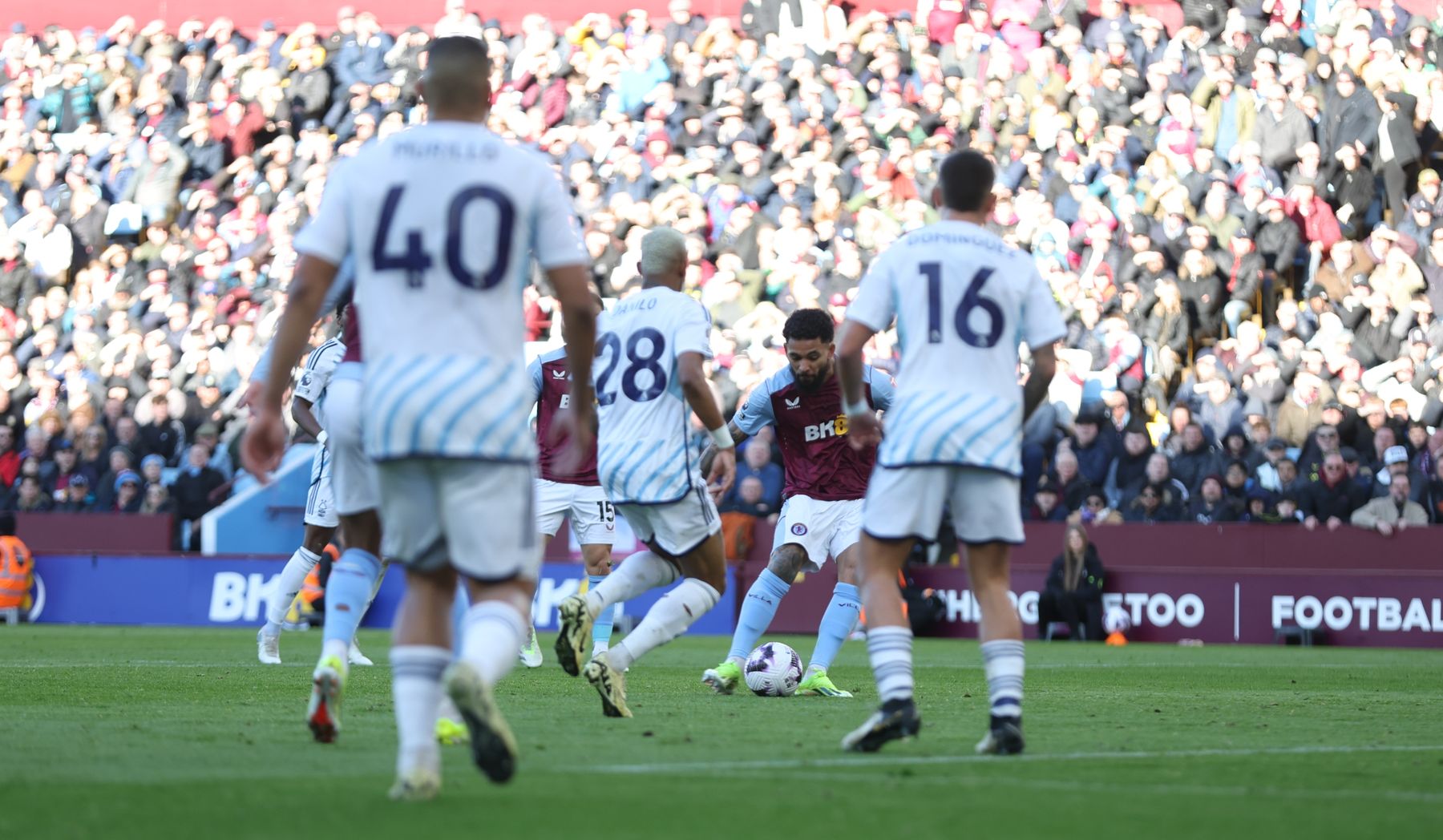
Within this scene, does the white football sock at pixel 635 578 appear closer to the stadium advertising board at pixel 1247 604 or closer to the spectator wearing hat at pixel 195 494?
the stadium advertising board at pixel 1247 604

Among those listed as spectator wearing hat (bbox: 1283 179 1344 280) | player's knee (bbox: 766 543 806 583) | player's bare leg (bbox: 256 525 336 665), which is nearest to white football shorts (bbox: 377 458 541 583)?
player's knee (bbox: 766 543 806 583)

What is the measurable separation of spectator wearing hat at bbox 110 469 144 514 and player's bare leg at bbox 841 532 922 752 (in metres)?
19.8

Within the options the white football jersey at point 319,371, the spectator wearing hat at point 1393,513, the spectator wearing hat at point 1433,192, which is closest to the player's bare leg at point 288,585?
the white football jersey at point 319,371

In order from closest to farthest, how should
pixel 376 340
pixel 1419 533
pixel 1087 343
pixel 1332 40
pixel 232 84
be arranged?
pixel 376 340, pixel 1419 533, pixel 1087 343, pixel 1332 40, pixel 232 84

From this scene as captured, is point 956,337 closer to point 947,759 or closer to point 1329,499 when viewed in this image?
point 947,759

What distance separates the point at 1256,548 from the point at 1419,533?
161cm

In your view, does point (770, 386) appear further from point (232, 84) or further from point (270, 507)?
point (232, 84)

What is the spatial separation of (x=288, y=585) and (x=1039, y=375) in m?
8.77

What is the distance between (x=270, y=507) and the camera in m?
25.8

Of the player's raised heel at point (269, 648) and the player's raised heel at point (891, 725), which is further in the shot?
the player's raised heel at point (269, 648)

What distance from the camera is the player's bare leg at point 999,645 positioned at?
7.81 meters

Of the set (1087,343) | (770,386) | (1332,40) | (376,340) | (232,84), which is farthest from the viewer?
(232,84)

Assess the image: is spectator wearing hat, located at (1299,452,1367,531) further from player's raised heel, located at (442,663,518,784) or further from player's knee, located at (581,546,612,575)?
player's raised heel, located at (442,663,518,784)

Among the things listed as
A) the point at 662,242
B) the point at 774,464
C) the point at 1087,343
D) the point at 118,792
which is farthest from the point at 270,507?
the point at 118,792
